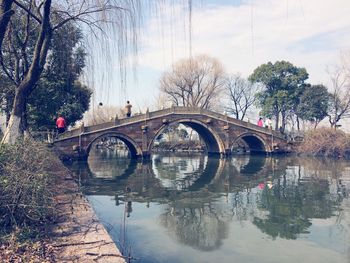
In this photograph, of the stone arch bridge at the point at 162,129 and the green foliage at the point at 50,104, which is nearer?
the green foliage at the point at 50,104

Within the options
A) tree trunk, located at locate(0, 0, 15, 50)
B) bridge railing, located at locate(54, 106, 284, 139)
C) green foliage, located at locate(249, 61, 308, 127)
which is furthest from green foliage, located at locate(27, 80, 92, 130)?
green foliage, located at locate(249, 61, 308, 127)

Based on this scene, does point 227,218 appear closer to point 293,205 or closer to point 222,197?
point 293,205

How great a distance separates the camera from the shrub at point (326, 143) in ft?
102

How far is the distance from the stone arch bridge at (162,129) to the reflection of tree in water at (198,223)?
51.4ft

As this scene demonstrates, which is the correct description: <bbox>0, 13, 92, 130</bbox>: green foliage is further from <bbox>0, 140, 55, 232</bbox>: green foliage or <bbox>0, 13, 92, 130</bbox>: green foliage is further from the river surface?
<bbox>0, 140, 55, 232</bbox>: green foliage

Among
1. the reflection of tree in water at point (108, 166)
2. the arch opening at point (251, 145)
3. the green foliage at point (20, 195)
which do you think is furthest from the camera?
the arch opening at point (251, 145)

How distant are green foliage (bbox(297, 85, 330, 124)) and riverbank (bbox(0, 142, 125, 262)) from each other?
37.2m

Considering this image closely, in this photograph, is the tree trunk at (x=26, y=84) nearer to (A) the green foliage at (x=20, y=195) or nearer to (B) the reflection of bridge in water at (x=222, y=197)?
(A) the green foliage at (x=20, y=195)

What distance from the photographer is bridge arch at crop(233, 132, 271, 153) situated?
35.5m

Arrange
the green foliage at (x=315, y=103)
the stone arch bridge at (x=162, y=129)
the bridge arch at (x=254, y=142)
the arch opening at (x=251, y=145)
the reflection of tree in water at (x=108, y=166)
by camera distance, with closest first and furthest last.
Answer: the reflection of tree in water at (x=108, y=166)
the stone arch bridge at (x=162, y=129)
the bridge arch at (x=254, y=142)
the arch opening at (x=251, y=145)
the green foliage at (x=315, y=103)

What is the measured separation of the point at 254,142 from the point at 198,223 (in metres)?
30.4

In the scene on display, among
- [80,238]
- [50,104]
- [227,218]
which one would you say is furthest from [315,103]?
[80,238]

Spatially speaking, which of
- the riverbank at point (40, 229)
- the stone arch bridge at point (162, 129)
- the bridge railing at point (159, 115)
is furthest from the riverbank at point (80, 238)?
the bridge railing at point (159, 115)

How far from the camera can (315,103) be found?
39469 millimetres
